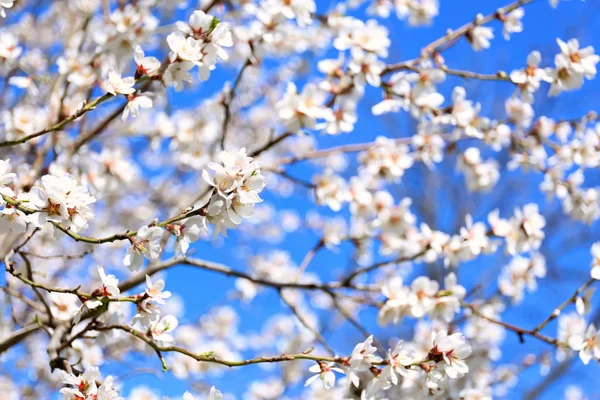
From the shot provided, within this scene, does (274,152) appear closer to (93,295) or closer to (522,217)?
(522,217)

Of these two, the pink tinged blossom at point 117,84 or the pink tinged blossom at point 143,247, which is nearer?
the pink tinged blossom at point 143,247

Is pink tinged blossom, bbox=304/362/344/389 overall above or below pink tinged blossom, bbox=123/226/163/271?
below

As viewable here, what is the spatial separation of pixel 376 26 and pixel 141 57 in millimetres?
1230

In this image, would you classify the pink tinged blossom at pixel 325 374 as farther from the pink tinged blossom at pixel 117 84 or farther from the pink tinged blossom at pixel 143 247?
the pink tinged blossom at pixel 117 84

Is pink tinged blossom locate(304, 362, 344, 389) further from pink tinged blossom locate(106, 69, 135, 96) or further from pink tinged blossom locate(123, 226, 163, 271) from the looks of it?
pink tinged blossom locate(106, 69, 135, 96)

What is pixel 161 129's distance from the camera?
3271mm

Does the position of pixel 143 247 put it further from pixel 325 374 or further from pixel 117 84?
pixel 325 374

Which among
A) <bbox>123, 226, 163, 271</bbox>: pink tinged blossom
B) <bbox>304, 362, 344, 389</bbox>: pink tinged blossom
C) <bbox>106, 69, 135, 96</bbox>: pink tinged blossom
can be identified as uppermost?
<bbox>106, 69, 135, 96</bbox>: pink tinged blossom

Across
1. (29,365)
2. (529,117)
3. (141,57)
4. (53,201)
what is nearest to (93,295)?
(53,201)

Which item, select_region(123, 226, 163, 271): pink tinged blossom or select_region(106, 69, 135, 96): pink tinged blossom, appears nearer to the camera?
select_region(123, 226, 163, 271): pink tinged blossom

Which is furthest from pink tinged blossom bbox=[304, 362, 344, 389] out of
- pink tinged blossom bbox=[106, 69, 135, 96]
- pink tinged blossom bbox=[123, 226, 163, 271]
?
pink tinged blossom bbox=[106, 69, 135, 96]

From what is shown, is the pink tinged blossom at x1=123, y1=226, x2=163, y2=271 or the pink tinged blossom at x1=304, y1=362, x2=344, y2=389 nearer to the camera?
the pink tinged blossom at x1=123, y1=226, x2=163, y2=271

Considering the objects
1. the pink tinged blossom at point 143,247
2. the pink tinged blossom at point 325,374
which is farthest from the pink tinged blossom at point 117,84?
the pink tinged blossom at point 325,374

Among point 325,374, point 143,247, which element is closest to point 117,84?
point 143,247
